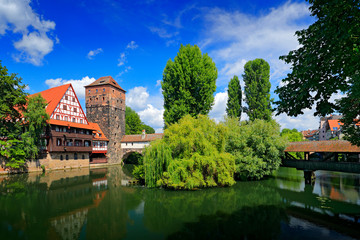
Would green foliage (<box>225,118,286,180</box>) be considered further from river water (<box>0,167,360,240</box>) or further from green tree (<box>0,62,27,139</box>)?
green tree (<box>0,62,27,139</box>)

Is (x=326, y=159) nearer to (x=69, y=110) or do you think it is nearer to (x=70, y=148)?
(x=70, y=148)

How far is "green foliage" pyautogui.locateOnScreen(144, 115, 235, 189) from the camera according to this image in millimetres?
17859

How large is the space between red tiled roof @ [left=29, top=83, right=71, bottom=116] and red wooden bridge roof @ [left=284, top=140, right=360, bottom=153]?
34835 mm

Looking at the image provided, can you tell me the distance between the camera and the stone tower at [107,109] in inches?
1873

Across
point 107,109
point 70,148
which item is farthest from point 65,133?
point 107,109

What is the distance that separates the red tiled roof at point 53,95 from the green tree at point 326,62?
35.2 m

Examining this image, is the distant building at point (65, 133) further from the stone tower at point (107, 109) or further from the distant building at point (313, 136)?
the distant building at point (313, 136)

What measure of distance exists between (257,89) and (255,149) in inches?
673

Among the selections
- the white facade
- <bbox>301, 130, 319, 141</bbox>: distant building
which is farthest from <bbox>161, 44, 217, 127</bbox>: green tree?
<bbox>301, 130, 319, 141</bbox>: distant building

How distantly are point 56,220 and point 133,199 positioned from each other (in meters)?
5.50

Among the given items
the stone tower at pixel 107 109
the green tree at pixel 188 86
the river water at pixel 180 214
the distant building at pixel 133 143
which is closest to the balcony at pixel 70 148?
the stone tower at pixel 107 109

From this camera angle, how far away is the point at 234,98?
125 feet

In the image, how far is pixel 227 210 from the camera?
13.1 m

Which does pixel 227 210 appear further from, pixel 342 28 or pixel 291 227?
pixel 342 28
